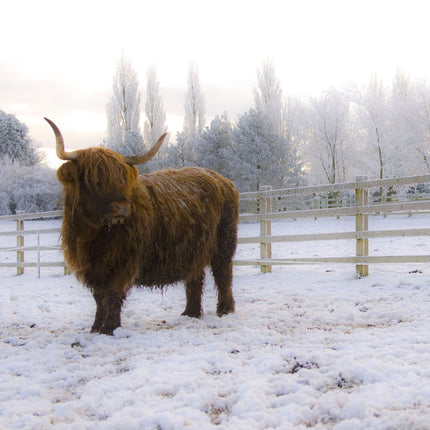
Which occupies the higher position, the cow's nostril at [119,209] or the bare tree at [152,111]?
the bare tree at [152,111]

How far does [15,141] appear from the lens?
3616cm

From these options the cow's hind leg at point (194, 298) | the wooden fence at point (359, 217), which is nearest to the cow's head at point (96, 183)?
the cow's hind leg at point (194, 298)

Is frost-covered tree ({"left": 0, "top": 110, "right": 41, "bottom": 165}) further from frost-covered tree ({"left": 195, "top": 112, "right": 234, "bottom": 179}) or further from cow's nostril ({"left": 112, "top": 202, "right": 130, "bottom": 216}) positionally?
cow's nostril ({"left": 112, "top": 202, "right": 130, "bottom": 216})

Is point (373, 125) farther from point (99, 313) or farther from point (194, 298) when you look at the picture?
point (99, 313)

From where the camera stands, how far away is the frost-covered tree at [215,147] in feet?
87.4

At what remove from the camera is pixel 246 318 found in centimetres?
408

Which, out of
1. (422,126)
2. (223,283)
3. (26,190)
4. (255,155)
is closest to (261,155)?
(255,155)

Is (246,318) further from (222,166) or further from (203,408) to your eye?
(222,166)

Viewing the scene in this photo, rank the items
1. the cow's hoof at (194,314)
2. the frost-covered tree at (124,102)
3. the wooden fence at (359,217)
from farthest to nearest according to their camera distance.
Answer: the frost-covered tree at (124,102) → the wooden fence at (359,217) → the cow's hoof at (194,314)

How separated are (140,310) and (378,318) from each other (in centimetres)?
246

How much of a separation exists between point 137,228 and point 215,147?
23761 millimetres

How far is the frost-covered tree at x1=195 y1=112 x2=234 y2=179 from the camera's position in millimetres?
26641

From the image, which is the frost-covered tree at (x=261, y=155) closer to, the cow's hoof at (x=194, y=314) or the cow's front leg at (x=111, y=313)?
the cow's hoof at (x=194, y=314)

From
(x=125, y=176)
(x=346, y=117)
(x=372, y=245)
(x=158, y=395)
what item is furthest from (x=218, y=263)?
(x=346, y=117)
